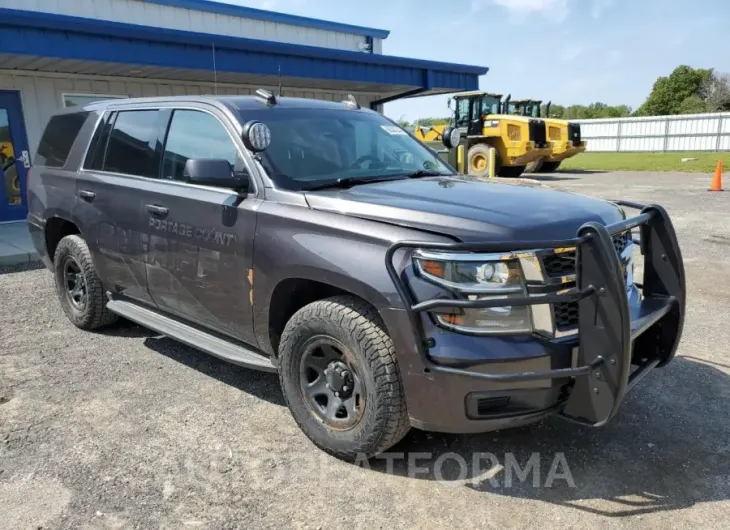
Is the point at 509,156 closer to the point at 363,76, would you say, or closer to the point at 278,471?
the point at 363,76

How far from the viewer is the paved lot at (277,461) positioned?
9.35 ft

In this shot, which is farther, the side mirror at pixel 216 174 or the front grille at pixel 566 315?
the side mirror at pixel 216 174

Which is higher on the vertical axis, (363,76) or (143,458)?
(363,76)

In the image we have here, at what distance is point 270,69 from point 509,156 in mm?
10980

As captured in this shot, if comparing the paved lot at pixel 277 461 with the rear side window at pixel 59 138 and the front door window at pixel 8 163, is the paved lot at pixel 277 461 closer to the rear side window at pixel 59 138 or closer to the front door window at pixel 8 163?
the rear side window at pixel 59 138

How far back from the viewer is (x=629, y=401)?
157 inches

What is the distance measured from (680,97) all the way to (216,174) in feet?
270

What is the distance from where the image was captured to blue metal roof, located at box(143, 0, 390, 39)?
15.3 metres

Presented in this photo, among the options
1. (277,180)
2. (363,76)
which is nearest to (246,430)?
(277,180)

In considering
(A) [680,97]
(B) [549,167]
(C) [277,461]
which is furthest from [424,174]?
(A) [680,97]

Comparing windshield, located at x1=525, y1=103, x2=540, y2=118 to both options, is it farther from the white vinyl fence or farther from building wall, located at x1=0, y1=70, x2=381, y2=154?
the white vinyl fence

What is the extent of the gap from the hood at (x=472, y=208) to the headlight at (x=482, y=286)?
0.39 ft

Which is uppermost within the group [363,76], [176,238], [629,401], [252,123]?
[363,76]

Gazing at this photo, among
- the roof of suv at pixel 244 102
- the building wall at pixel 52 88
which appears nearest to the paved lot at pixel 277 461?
the roof of suv at pixel 244 102
